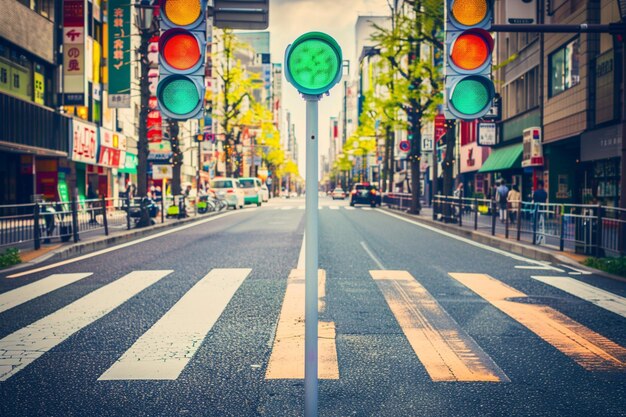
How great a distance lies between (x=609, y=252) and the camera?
1088 cm

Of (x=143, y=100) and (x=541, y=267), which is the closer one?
(x=541, y=267)

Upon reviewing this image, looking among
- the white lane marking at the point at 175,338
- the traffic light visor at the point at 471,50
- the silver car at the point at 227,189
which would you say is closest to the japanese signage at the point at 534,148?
the silver car at the point at 227,189

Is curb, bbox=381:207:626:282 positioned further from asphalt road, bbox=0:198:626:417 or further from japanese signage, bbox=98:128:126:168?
japanese signage, bbox=98:128:126:168

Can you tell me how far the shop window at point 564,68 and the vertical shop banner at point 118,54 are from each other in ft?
63.5

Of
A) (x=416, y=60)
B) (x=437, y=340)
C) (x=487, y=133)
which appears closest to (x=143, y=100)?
(x=416, y=60)

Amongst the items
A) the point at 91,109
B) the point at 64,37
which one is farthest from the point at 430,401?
the point at 91,109

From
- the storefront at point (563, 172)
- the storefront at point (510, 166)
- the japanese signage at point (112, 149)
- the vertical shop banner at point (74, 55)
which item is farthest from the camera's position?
the japanese signage at point (112, 149)

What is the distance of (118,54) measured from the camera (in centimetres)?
2936

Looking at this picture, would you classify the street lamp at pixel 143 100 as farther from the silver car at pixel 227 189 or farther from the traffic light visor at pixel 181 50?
the traffic light visor at pixel 181 50

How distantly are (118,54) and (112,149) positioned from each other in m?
6.64

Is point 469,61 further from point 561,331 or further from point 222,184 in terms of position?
point 222,184

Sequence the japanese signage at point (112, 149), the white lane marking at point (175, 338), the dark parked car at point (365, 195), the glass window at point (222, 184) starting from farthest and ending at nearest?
the dark parked car at point (365, 195) < the glass window at point (222, 184) < the japanese signage at point (112, 149) < the white lane marking at point (175, 338)

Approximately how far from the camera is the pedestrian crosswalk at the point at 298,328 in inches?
171

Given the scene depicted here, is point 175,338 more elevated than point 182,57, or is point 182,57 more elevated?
point 182,57
